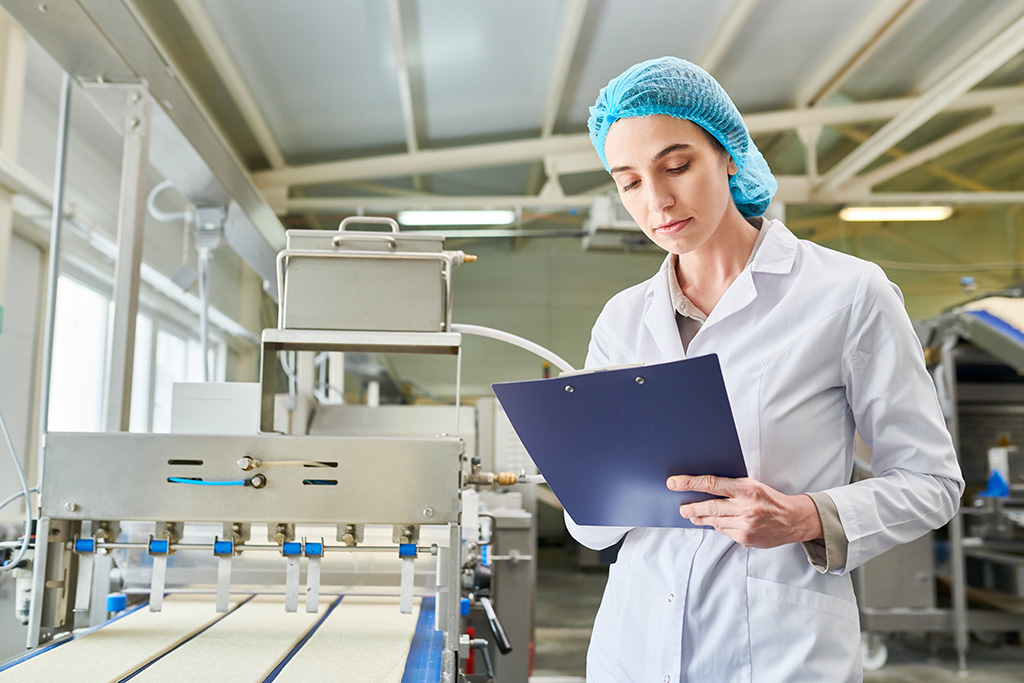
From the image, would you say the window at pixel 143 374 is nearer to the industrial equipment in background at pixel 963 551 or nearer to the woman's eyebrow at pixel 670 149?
the industrial equipment in background at pixel 963 551

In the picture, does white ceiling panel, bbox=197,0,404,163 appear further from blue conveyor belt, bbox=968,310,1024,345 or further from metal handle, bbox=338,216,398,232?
blue conveyor belt, bbox=968,310,1024,345

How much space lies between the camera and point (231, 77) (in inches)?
145

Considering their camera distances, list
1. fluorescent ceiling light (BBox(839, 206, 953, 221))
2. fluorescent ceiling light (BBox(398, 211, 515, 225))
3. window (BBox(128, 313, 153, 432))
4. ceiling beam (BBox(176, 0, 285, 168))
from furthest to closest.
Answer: fluorescent ceiling light (BBox(839, 206, 953, 221))
fluorescent ceiling light (BBox(398, 211, 515, 225))
window (BBox(128, 313, 153, 432))
ceiling beam (BBox(176, 0, 285, 168))

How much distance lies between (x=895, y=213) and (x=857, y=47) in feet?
5.01

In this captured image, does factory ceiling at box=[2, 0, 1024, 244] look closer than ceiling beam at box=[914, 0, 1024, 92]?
Yes

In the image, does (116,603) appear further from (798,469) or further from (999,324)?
(999,324)

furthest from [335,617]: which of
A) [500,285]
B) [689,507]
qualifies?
[500,285]

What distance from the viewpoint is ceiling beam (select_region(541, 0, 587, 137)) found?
3346 millimetres

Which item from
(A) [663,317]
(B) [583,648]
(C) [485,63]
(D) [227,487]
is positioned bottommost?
(B) [583,648]

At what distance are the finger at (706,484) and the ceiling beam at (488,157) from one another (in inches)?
165

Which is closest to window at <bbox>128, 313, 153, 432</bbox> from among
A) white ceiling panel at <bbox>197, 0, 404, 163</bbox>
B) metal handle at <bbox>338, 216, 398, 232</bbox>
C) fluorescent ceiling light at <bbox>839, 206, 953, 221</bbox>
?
white ceiling panel at <bbox>197, 0, 404, 163</bbox>

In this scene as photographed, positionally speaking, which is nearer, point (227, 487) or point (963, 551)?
point (227, 487)

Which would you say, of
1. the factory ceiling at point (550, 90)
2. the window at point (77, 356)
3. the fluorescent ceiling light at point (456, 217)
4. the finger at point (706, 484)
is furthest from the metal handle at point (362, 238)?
the fluorescent ceiling light at point (456, 217)

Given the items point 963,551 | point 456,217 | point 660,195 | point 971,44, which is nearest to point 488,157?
point 456,217
